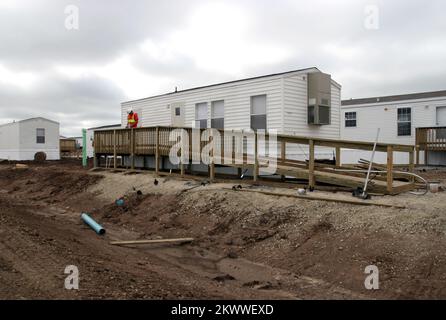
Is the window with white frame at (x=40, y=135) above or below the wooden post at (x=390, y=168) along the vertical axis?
above

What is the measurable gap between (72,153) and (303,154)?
117 ft

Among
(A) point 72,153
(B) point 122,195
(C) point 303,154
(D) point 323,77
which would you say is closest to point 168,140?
(B) point 122,195

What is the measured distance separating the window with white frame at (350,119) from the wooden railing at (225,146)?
1191cm

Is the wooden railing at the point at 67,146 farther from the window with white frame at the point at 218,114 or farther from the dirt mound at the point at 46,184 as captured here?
the window with white frame at the point at 218,114

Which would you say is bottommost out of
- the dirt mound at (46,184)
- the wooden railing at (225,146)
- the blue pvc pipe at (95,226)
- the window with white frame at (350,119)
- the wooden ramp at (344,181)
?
the blue pvc pipe at (95,226)

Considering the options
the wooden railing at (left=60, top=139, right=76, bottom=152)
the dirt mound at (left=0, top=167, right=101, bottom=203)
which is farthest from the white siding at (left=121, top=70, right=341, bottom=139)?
the wooden railing at (left=60, top=139, right=76, bottom=152)

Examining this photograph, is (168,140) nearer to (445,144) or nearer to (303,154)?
(303,154)

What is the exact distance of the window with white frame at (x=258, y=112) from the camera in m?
14.2

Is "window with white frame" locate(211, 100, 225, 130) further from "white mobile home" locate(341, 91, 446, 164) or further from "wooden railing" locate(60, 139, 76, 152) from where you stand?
"wooden railing" locate(60, 139, 76, 152)

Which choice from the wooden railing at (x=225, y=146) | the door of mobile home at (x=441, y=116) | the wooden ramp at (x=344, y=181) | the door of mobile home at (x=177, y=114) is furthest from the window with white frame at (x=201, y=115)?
the door of mobile home at (x=441, y=116)

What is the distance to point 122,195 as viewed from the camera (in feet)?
39.9

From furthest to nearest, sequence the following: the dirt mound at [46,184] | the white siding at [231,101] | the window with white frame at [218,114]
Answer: the window with white frame at [218,114] → the dirt mound at [46,184] → the white siding at [231,101]

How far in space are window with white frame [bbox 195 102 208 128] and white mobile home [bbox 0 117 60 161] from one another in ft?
70.4

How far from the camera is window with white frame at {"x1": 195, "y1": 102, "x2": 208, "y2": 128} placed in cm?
1614
